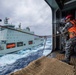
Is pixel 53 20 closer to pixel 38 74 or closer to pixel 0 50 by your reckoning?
pixel 38 74

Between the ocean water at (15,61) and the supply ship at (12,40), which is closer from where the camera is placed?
the ocean water at (15,61)

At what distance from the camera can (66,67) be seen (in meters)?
2.23

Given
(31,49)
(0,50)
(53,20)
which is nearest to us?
(53,20)

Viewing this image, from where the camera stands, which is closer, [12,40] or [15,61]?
[15,61]

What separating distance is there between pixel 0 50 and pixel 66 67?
76.7 feet

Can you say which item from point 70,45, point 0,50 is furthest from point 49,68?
point 0,50

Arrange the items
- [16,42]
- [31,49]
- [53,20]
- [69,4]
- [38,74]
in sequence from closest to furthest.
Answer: [38,74] < [69,4] < [53,20] < [16,42] < [31,49]

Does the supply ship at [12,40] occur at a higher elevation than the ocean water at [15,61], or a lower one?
higher

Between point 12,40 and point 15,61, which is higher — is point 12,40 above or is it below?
above

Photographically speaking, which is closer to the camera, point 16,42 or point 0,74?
point 0,74

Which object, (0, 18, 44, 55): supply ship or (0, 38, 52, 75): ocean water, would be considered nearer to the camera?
(0, 38, 52, 75): ocean water

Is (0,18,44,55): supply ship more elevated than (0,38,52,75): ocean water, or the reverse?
(0,18,44,55): supply ship

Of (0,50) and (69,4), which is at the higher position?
(69,4)

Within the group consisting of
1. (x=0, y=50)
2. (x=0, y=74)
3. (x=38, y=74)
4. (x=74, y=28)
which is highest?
(x=74, y=28)
